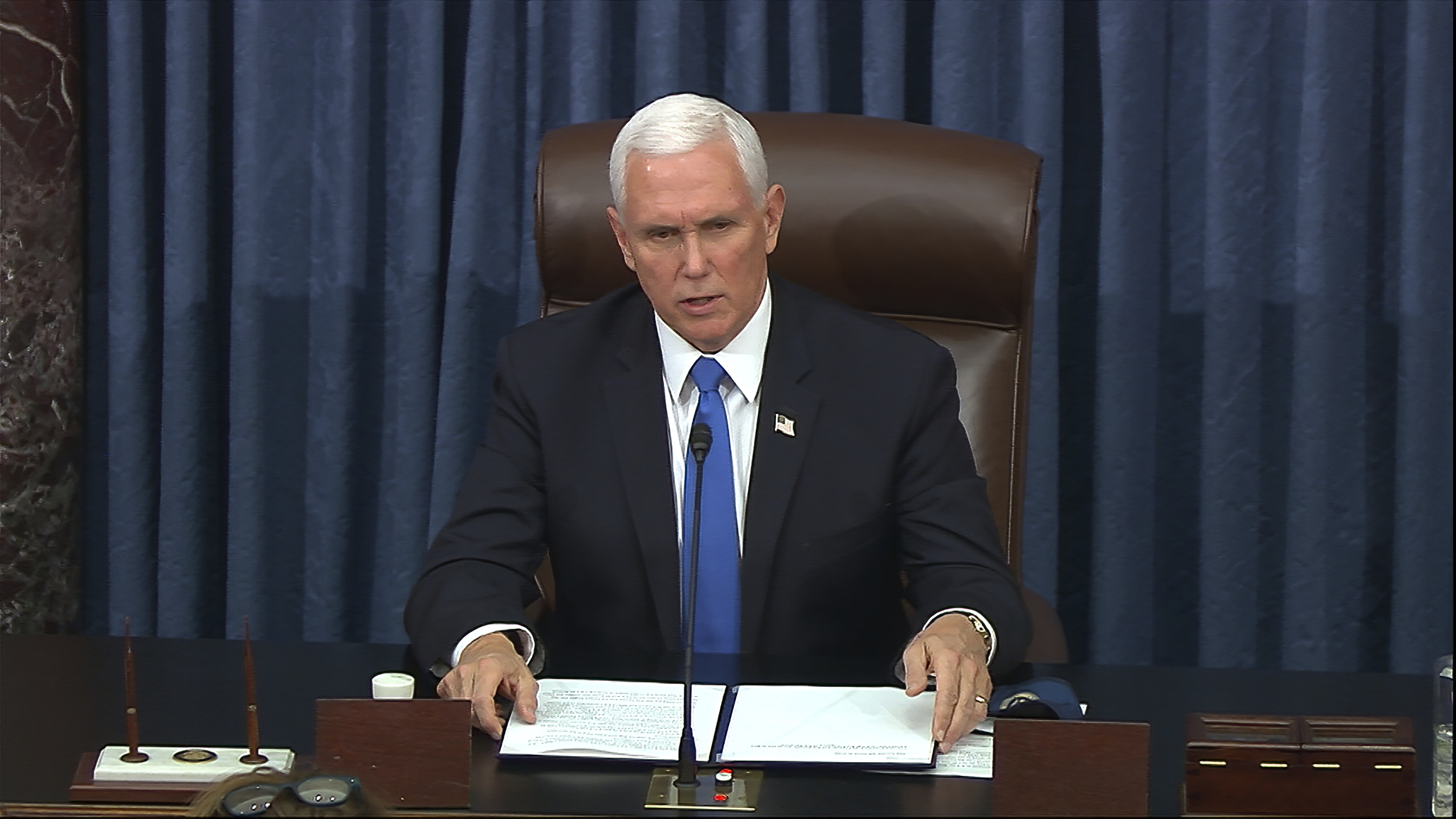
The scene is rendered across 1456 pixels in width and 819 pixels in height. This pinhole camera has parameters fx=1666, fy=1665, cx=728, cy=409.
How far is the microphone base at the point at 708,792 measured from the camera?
152 centimetres

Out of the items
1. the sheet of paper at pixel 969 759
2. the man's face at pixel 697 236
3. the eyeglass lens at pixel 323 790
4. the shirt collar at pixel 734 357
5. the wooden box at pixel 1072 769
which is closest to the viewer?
the eyeglass lens at pixel 323 790

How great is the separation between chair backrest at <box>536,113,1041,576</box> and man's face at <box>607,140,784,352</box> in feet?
0.68

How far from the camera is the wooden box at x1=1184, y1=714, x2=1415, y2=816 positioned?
59.4 inches

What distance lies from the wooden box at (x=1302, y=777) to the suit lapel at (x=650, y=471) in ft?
2.83

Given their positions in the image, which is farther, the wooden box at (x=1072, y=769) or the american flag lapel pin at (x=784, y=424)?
the american flag lapel pin at (x=784, y=424)

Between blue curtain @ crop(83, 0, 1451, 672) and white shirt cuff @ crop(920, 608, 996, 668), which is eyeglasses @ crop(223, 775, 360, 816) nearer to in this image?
white shirt cuff @ crop(920, 608, 996, 668)

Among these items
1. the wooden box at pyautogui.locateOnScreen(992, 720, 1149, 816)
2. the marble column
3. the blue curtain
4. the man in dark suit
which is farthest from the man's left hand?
the marble column

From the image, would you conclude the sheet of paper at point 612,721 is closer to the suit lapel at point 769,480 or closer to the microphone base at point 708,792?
the microphone base at point 708,792

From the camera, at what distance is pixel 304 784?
3.30 feet

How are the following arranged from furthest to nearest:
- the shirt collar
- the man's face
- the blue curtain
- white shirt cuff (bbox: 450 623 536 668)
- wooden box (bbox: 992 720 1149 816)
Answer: the blue curtain, the shirt collar, the man's face, white shirt cuff (bbox: 450 623 536 668), wooden box (bbox: 992 720 1149 816)

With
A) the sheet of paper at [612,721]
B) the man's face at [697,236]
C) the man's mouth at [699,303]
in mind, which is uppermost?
the man's face at [697,236]

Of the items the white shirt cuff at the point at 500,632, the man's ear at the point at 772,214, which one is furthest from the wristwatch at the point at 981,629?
the man's ear at the point at 772,214

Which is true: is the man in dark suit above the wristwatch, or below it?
above

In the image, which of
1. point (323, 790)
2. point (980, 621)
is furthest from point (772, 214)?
point (323, 790)
